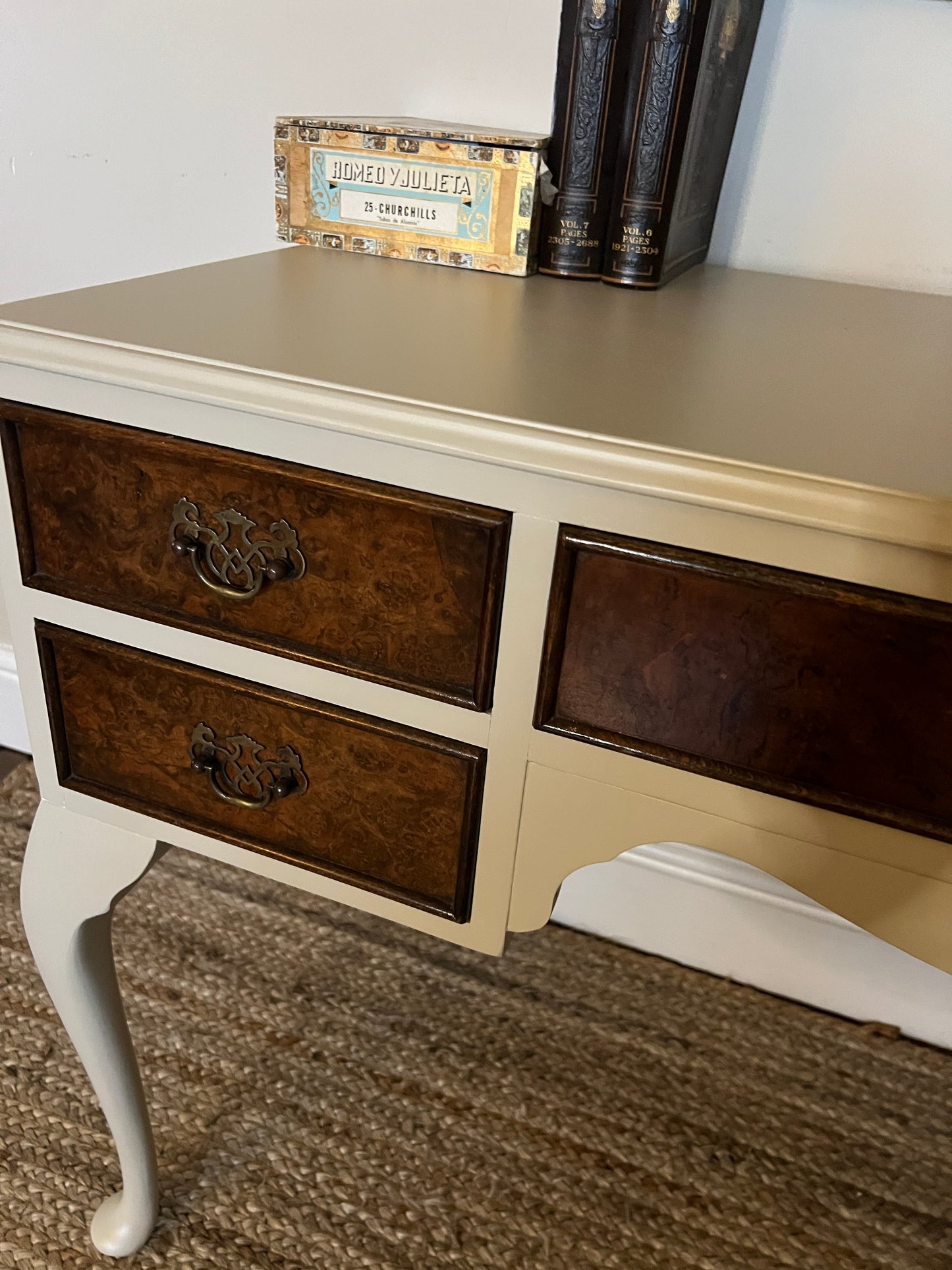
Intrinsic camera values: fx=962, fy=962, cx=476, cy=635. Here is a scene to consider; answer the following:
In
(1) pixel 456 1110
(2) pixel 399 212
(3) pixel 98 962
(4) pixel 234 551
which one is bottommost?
(1) pixel 456 1110

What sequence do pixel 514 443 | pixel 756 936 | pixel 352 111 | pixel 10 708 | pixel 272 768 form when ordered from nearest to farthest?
pixel 514 443
pixel 272 768
pixel 352 111
pixel 756 936
pixel 10 708

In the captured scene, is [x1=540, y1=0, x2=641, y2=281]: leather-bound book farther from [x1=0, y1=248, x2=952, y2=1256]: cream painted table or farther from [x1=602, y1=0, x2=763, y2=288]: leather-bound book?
[x1=0, y1=248, x2=952, y2=1256]: cream painted table

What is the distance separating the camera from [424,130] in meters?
0.75

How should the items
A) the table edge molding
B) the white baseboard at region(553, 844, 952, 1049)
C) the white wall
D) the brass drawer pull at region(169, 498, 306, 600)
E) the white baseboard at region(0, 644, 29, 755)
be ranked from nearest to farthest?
the table edge molding, the brass drawer pull at region(169, 498, 306, 600), the white wall, the white baseboard at region(553, 844, 952, 1049), the white baseboard at region(0, 644, 29, 755)

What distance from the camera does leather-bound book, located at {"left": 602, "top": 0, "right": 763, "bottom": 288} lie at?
68 centimetres

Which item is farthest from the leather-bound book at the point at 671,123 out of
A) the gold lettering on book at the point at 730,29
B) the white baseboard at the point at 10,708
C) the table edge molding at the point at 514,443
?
the white baseboard at the point at 10,708

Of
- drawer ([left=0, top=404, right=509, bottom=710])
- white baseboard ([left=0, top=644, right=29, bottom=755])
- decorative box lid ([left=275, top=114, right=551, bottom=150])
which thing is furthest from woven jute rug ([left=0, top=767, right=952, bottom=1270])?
decorative box lid ([left=275, top=114, right=551, bottom=150])

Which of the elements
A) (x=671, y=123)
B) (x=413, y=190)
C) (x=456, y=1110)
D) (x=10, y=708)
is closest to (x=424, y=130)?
(x=413, y=190)

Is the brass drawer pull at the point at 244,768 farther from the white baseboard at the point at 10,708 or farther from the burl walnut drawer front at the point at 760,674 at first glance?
the white baseboard at the point at 10,708

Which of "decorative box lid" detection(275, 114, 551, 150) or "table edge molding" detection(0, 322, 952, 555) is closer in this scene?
"table edge molding" detection(0, 322, 952, 555)

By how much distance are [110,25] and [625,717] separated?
0.93 meters

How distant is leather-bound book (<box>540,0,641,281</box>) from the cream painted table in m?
0.11

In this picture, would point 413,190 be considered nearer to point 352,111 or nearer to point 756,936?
point 352,111

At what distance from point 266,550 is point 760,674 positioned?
273mm
